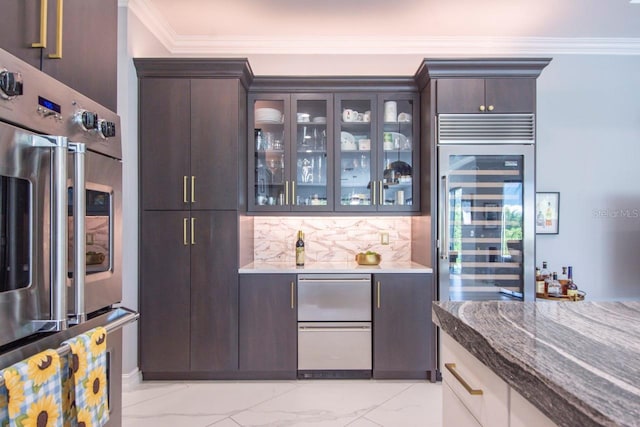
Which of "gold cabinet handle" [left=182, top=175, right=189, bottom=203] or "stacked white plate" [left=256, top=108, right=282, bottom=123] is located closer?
"gold cabinet handle" [left=182, top=175, right=189, bottom=203]

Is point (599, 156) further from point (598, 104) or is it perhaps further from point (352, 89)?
point (352, 89)

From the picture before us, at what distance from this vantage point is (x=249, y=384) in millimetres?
2668

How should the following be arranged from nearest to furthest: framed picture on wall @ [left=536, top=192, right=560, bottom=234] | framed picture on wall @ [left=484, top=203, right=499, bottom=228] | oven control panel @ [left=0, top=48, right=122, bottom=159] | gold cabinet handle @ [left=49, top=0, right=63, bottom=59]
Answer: oven control panel @ [left=0, top=48, right=122, bottom=159]
gold cabinet handle @ [left=49, top=0, right=63, bottom=59]
framed picture on wall @ [left=484, top=203, right=499, bottom=228]
framed picture on wall @ [left=536, top=192, right=560, bottom=234]

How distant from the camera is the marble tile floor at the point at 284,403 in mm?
2180

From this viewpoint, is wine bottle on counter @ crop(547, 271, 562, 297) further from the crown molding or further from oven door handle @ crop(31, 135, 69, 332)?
oven door handle @ crop(31, 135, 69, 332)

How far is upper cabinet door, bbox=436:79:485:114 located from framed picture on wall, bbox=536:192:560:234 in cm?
115

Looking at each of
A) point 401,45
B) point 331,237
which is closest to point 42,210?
point 331,237

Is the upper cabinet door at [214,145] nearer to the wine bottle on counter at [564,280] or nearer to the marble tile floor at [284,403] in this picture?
the marble tile floor at [284,403]

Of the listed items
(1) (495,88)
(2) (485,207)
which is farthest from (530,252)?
(1) (495,88)

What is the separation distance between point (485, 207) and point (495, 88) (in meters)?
0.92

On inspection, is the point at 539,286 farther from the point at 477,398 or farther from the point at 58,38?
the point at 58,38

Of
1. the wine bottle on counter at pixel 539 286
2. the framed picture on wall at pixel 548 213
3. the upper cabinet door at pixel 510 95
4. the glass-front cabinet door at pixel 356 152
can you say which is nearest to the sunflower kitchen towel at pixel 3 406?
the glass-front cabinet door at pixel 356 152

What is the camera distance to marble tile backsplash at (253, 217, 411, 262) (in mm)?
3289

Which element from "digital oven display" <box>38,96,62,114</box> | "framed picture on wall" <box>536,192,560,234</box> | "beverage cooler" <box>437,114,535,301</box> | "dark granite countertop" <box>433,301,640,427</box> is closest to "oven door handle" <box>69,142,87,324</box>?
"digital oven display" <box>38,96,62,114</box>
